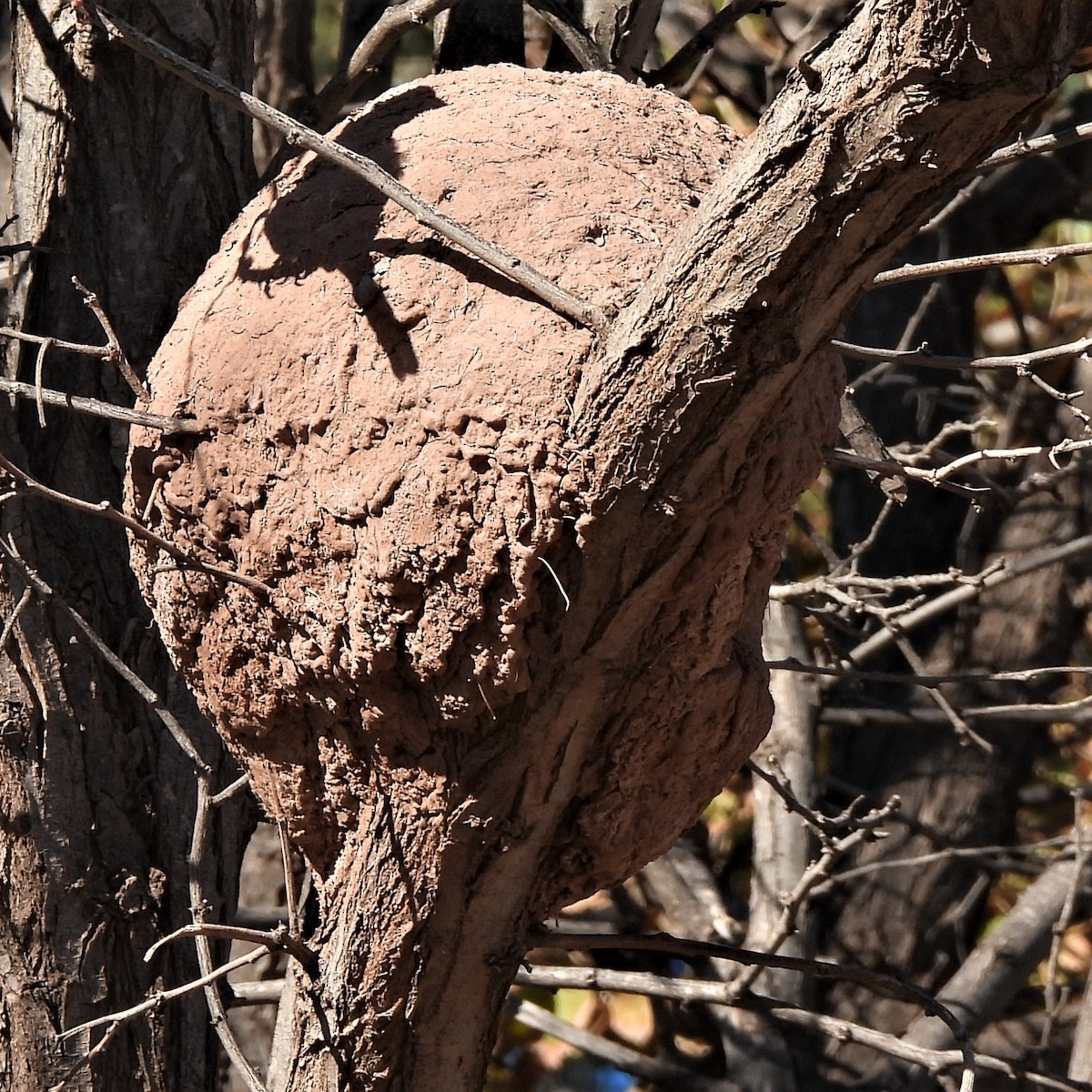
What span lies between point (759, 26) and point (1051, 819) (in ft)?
10.4

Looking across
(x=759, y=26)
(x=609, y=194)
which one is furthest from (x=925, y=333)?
(x=609, y=194)

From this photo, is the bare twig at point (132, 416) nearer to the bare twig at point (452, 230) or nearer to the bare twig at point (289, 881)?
the bare twig at point (452, 230)

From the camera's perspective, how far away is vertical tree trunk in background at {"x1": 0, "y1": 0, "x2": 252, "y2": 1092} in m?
2.31

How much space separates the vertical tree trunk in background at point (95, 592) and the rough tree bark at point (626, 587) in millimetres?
570

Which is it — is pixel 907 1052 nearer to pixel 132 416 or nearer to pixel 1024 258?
pixel 1024 258

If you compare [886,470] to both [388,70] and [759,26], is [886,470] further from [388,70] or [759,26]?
[759,26]

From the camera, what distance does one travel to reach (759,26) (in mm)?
5387

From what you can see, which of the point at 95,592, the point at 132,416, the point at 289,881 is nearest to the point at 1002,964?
the point at 289,881

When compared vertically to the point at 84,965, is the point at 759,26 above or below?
above

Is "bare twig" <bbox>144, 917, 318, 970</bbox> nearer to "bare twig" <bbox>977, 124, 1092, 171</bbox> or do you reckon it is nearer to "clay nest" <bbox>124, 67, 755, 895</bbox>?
"clay nest" <bbox>124, 67, 755, 895</bbox>

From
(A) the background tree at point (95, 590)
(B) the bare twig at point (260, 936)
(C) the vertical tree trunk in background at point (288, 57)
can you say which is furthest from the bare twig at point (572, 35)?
(B) the bare twig at point (260, 936)

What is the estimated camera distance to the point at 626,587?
157cm

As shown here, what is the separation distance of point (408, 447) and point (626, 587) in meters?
0.29

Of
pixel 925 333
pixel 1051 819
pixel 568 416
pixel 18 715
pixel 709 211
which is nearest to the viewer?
pixel 709 211
